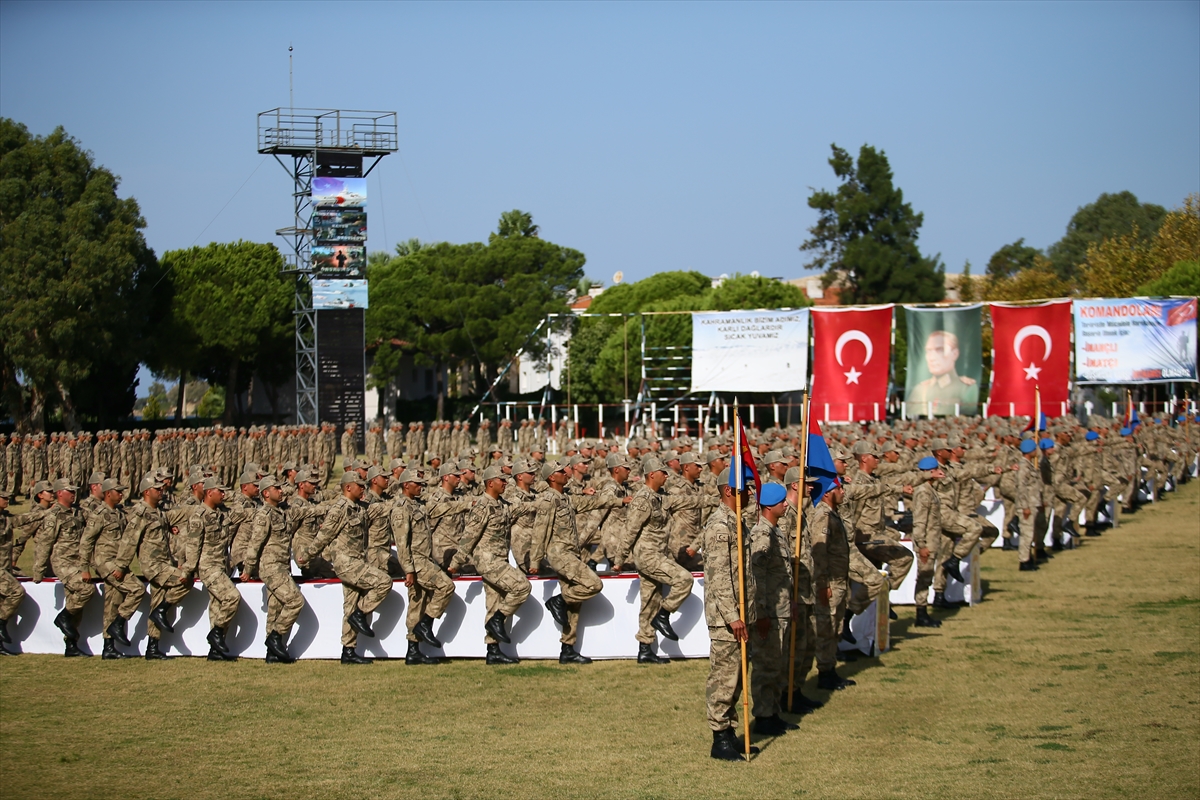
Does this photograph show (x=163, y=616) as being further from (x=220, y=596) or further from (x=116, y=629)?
(x=220, y=596)

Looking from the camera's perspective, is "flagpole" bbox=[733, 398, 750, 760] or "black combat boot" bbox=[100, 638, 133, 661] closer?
"flagpole" bbox=[733, 398, 750, 760]

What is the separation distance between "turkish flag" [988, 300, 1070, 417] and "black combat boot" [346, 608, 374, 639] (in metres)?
25.1

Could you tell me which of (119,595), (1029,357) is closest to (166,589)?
(119,595)

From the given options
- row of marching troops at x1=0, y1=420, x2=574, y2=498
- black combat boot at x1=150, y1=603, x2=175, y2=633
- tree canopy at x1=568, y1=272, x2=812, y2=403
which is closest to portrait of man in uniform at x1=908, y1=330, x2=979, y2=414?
row of marching troops at x1=0, y1=420, x2=574, y2=498

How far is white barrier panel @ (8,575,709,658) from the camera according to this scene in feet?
38.1

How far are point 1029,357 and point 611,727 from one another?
2717 cm

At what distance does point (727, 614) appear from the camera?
8031 millimetres

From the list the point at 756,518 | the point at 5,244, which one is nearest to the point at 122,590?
the point at 756,518

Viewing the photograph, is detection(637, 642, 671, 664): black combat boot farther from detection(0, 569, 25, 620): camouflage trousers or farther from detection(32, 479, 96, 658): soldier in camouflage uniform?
detection(0, 569, 25, 620): camouflage trousers

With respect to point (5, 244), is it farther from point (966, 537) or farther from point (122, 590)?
point (966, 537)

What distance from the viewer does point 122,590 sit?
12.0m

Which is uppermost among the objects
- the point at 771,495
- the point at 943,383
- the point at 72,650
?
the point at 943,383

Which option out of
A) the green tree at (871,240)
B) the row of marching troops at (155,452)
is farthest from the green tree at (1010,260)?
the row of marching troops at (155,452)

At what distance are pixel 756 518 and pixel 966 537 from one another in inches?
210
